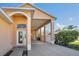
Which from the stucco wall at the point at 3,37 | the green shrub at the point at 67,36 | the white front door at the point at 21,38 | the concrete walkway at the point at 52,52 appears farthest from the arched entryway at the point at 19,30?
the stucco wall at the point at 3,37

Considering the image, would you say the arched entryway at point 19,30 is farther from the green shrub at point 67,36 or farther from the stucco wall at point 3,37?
the stucco wall at point 3,37

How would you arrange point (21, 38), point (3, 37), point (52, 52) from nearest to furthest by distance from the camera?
point (3, 37), point (52, 52), point (21, 38)

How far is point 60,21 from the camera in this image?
2250cm

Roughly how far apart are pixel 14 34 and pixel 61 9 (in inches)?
253

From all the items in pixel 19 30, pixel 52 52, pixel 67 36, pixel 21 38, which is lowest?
pixel 52 52

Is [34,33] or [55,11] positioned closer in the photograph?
[55,11]

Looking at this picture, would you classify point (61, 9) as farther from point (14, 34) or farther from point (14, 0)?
point (14, 0)

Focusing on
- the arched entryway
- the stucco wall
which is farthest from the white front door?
the stucco wall

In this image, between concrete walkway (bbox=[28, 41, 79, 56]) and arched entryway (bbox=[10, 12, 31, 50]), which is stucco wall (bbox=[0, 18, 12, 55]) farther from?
arched entryway (bbox=[10, 12, 31, 50])

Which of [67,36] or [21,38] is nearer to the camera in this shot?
[21,38]

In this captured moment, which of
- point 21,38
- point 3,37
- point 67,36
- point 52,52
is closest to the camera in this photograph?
point 3,37

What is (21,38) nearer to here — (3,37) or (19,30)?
(19,30)

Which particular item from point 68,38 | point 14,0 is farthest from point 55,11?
point 14,0

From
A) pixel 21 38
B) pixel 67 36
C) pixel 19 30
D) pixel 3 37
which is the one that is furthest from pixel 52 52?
pixel 67 36
